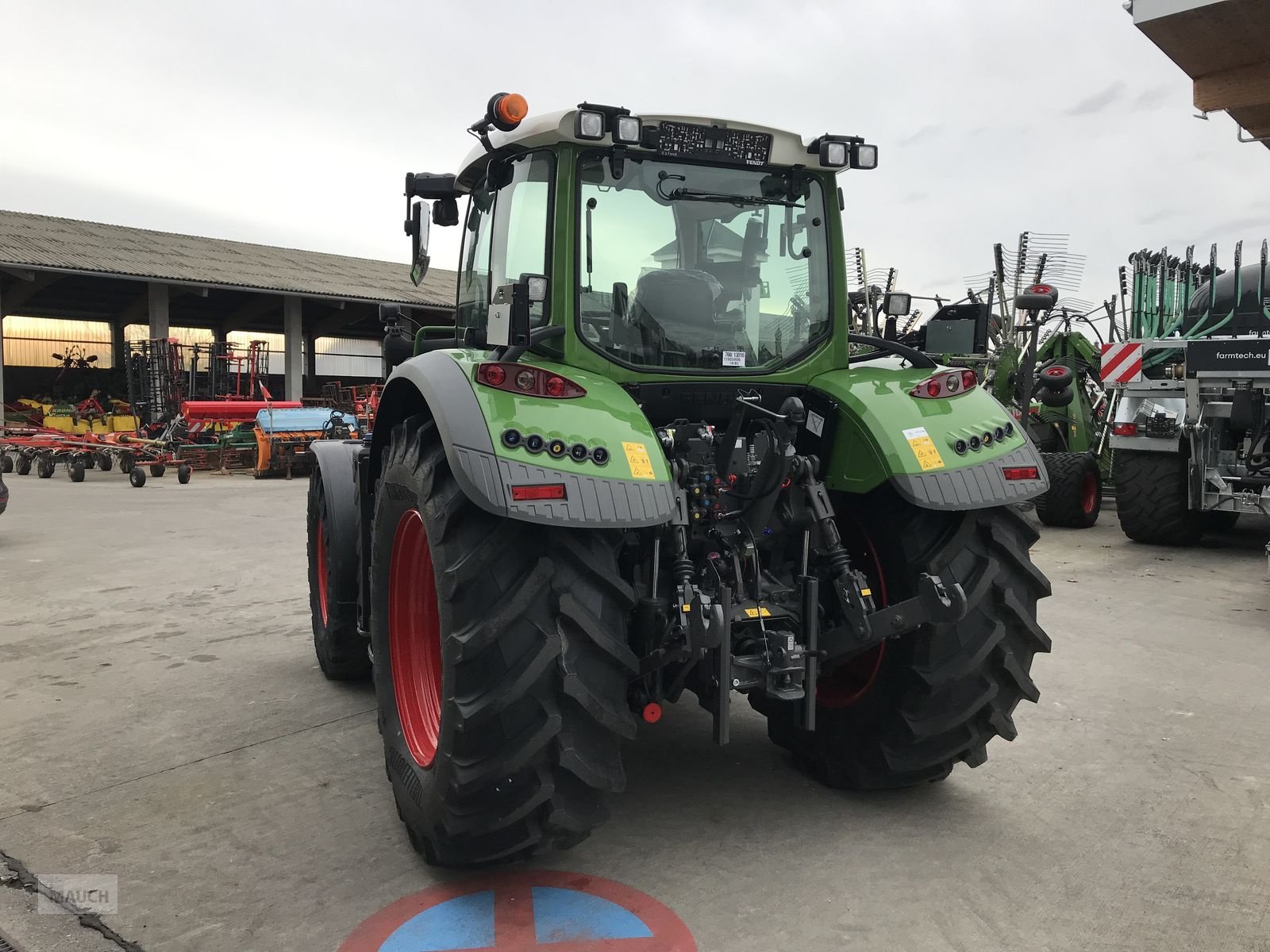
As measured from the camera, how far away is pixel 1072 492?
32.3 feet

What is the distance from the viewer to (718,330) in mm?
3408

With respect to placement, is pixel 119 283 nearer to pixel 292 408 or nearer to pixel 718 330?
pixel 292 408

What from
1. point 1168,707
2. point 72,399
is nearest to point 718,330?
point 1168,707

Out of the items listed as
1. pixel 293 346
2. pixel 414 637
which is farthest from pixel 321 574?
pixel 293 346

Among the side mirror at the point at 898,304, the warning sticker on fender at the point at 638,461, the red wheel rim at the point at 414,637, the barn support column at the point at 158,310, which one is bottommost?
the red wheel rim at the point at 414,637

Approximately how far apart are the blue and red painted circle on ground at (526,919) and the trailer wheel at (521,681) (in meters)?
0.12

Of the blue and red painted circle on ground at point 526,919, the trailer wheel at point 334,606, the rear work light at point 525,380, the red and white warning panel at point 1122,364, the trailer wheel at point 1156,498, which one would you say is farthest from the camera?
the red and white warning panel at point 1122,364

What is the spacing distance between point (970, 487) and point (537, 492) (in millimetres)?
1393

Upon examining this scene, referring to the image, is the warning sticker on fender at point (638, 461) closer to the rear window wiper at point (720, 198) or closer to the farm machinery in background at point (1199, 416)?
the rear window wiper at point (720, 198)

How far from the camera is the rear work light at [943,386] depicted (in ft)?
11.0

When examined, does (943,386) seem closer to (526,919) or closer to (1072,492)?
(526,919)

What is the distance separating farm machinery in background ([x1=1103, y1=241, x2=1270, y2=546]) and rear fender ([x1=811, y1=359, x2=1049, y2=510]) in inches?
231

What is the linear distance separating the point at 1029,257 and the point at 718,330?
327 inches

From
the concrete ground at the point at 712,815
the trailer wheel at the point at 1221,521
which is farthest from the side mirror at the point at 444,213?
the trailer wheel at the point at 1221,521
